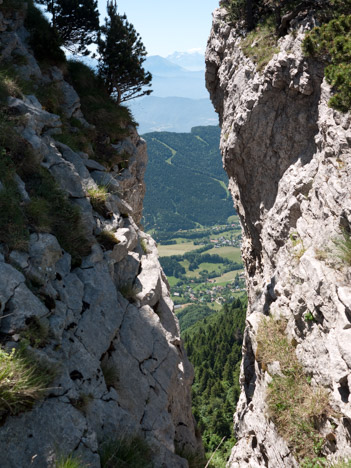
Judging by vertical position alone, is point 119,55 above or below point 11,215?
above

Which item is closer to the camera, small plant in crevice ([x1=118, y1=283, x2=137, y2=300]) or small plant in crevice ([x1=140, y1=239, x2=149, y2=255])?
small plant in crevice ([x1=118, y1=283, x2=137, y2=300])

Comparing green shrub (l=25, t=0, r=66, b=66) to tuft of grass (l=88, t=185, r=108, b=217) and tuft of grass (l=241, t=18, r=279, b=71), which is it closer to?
tuft of grass (l=88, t=185, r=108, b=217)

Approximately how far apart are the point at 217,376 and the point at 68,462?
7058 cm

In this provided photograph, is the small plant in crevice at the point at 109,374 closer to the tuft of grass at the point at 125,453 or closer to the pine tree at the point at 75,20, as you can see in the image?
the tuft of grass at the point at 125,453

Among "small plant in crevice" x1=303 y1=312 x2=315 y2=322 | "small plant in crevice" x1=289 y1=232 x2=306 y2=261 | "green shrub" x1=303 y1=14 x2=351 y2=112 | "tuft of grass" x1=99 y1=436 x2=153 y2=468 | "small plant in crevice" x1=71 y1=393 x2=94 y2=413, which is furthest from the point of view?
"small plant in crevice" x1=289 y1=232 x2=306 y2=261

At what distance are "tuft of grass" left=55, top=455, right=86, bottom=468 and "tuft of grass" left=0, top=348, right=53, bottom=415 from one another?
108 centimetres

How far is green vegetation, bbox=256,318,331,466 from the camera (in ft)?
30.8

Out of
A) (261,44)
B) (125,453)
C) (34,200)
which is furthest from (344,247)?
(261,44)

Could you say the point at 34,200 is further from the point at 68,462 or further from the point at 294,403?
the point at 294,403

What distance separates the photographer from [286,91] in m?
17.0

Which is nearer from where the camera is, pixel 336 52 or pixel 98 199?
pixel 98 199

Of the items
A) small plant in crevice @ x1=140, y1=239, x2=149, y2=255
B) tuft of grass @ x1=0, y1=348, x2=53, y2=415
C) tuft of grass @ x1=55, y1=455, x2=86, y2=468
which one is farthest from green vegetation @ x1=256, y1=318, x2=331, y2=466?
tuft of grass @ x1=0, y1=348, x2=53, y2=415

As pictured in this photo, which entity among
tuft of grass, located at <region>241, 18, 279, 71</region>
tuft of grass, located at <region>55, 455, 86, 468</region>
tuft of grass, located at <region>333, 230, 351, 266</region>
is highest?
tuft of grass, located at <region>241, 18, 279, 71</region>

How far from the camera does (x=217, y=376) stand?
71.2 m
